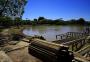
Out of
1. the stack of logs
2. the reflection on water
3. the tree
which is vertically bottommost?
the reflection on water

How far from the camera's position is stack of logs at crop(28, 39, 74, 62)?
233 inches

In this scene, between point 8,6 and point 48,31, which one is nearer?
point 8,6

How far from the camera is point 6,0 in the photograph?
19453 millimetres

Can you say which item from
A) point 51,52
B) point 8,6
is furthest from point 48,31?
point 51,52

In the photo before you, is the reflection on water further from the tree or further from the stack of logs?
the stack of logs

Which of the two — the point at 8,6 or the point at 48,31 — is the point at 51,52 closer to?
the point at 8,6

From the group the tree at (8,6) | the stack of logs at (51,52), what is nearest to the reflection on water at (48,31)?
the tree at (8,6)

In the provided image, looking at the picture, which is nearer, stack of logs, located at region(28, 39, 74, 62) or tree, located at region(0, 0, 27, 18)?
stack of logs, located at region(28, 39, 74, 62)

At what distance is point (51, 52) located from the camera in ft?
20.7

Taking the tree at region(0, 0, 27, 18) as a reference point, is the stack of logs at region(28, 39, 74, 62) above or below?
below

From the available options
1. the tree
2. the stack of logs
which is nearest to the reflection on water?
the tree

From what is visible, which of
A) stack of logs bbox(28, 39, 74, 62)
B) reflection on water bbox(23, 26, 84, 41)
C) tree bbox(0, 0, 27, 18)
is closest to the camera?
stack of logs bbox(28, 39, 74, 62)

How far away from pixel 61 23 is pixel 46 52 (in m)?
100

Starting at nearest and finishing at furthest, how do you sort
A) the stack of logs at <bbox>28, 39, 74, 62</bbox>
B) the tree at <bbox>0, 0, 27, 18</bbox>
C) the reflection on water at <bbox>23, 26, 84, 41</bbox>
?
the stack of logs at <bbox>28, 39, 74, 62</bbox> → the tree at <bbox>0, 0, 27, 18</bbox> → the reflection on water at <bbox>23, 26, 84, 41</bbox>
